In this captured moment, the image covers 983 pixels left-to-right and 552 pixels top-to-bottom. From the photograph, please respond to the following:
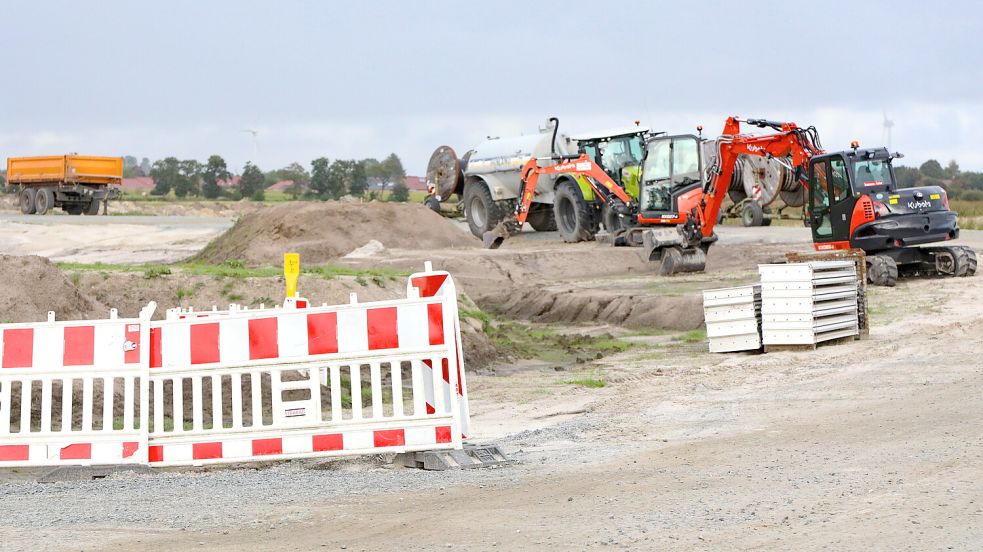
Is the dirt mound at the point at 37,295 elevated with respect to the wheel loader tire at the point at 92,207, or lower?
lower

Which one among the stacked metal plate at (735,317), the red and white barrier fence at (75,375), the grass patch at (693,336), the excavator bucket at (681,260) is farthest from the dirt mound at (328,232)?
the red and white barrier fence at (75,375)

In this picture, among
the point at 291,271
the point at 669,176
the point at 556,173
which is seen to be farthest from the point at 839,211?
the point at 291,271

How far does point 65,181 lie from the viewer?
49375mm

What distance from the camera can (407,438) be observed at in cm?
881

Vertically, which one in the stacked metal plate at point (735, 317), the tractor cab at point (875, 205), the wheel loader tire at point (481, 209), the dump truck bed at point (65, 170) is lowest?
the stacked metal plate at point (735, 317)

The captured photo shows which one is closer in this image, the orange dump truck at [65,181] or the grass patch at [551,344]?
the grass patch at [551,344]

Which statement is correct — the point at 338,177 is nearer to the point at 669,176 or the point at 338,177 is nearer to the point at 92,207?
the point at 92,207

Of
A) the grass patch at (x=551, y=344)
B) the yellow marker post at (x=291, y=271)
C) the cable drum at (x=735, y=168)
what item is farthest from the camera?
the cable drum at (x=735, y=168)

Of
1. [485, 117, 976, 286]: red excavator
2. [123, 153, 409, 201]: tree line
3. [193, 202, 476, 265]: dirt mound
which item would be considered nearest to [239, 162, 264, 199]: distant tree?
[123, 153, 409, 201]: tree line

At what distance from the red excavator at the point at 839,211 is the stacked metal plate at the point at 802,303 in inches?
269

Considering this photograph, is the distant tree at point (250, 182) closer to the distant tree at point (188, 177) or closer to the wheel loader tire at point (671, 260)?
the distant tree at point (188, 177)

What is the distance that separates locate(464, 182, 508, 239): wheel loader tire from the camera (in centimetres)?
3781

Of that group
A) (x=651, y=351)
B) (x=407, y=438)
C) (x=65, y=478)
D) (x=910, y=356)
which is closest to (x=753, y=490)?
(x=407, y=438)

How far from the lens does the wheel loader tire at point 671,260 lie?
2633 cm
